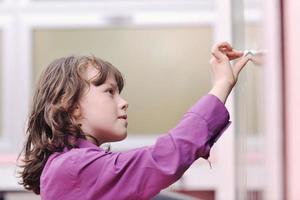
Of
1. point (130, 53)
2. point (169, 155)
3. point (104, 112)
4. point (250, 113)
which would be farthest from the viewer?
point (130, 53)

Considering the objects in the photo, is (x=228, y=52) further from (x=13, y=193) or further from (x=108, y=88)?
(x=13, y=193)

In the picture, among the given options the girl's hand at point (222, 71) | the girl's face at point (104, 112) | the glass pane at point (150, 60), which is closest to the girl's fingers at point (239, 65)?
the girl's hand at point (222, 71)

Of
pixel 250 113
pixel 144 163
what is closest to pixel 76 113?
pixel 144 163

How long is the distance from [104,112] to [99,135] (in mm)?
37

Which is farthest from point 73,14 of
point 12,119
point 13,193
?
point 13,193

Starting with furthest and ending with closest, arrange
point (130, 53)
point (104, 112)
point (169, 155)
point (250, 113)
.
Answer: point (130, 53)
point (250, 113)
point (104, 112)
point (169, 155)

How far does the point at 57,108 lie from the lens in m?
1.08

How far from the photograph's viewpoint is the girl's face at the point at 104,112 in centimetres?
105

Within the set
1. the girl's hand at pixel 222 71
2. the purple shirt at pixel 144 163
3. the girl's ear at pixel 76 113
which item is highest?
the girl's hand at pixel 222 71

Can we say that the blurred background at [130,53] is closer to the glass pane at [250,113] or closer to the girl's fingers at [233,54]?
the glass pane at [250,113]

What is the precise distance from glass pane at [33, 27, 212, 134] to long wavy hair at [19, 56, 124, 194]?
2.24 meters

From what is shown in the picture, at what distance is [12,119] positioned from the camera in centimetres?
342

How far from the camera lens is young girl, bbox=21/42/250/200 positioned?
950 mm

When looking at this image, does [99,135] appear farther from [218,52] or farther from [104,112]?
[218,52]
